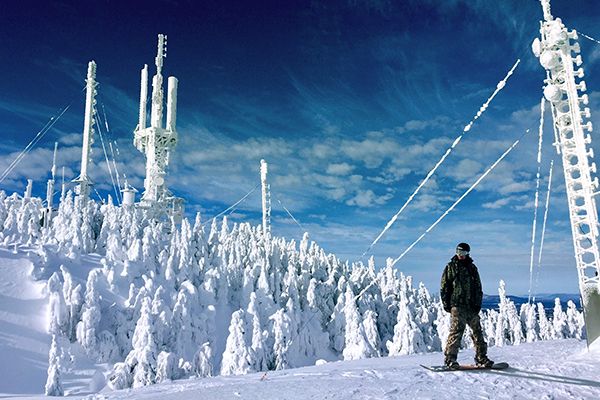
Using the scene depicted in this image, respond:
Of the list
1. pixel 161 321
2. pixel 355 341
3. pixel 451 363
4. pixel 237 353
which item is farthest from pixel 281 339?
pixel 451 363

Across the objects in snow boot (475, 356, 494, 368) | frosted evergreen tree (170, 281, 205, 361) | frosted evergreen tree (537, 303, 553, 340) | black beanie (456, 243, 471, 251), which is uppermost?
black beanie (456, 243, 471, 251)

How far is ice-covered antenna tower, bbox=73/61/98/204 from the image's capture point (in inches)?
2488

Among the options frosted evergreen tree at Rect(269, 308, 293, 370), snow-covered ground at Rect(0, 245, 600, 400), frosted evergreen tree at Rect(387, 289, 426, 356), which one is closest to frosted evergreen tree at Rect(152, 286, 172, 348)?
frosted evergreen tree at Rect(269, 308, 293, 370)

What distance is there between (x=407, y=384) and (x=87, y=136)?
2553 inches

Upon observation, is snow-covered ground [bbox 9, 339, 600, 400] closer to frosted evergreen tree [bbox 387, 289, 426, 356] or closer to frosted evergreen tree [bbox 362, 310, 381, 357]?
frosted evergreen tree [bbox 387, 289, 426, 356]

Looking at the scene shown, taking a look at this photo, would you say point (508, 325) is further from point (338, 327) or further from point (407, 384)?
point (407, 384)

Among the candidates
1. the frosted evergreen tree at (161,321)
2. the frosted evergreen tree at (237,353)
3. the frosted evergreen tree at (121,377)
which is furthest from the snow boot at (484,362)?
Result: the frosted evergreen tree at (161,321)

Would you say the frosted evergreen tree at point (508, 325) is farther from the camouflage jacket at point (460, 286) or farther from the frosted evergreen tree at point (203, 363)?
the camouflage jacket at point (460, 286)

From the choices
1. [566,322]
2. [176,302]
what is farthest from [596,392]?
[566,322]

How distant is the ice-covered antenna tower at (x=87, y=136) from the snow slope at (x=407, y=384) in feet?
198

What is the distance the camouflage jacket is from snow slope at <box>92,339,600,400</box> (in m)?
1.34

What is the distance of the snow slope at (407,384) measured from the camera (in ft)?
25.2

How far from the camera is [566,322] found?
83.9m

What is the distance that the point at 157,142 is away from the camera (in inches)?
2849
